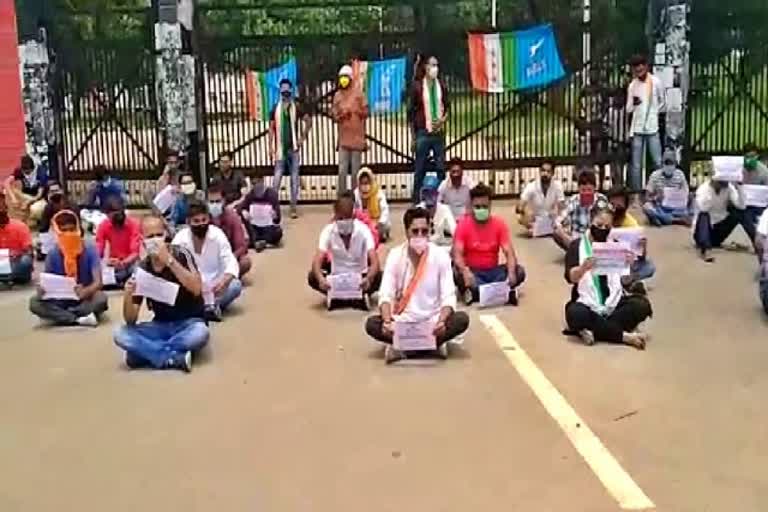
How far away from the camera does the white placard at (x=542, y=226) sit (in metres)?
15.8

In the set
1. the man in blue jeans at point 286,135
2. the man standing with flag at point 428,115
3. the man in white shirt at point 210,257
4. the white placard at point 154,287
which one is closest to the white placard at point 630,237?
the man in white shirt at point 210,257

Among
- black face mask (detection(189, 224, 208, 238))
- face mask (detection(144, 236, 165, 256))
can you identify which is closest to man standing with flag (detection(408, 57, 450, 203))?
black face mask (detection(189, 224, 208, 238))

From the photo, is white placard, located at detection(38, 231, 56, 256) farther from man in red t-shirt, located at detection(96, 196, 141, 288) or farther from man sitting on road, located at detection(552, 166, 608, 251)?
man sitting on road, located at detection(552, 166, 608, 251)

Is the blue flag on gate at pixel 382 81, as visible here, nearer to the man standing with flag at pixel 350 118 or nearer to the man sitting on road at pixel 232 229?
the man standing with flag at pixel 350 118

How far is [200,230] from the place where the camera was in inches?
470

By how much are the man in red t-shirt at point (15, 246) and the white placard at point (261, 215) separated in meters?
2.84

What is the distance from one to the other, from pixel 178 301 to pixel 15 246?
420cm

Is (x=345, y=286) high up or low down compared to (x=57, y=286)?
down

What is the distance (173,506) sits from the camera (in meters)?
7.25

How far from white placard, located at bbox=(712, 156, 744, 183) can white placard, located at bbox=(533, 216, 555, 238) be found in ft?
7.44

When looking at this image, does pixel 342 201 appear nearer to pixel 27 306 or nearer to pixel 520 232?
pixel 27 306

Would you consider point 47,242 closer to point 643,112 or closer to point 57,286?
point 57,286

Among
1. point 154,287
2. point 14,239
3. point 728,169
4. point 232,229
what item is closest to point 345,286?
point 232,229

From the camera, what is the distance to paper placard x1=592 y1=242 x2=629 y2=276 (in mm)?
10594
